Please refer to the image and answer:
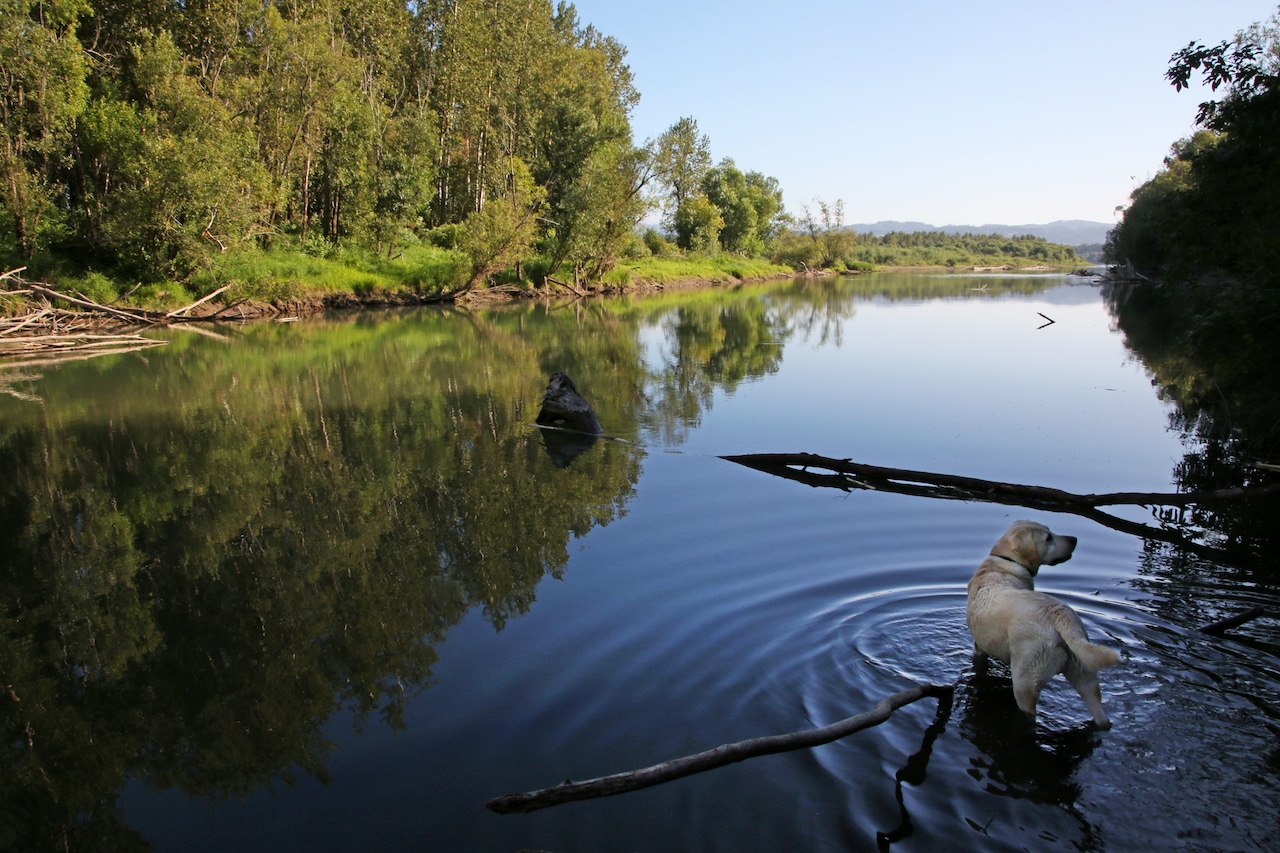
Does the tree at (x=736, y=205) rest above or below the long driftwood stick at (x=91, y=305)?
above

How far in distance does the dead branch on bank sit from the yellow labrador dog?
4616mm

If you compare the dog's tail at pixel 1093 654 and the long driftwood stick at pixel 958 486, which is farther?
the long driftwood stick at pixel 958 486

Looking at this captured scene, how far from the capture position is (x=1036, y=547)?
5.45 metres

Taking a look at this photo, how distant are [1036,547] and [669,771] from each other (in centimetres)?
313

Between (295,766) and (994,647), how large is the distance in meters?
4.28

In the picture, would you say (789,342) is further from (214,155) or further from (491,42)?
(491,42)

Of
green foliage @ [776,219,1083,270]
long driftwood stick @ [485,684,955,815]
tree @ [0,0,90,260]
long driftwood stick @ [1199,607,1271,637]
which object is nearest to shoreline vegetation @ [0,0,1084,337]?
tree @ [0,0,90,260]

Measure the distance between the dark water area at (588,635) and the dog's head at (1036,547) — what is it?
34.1 inches

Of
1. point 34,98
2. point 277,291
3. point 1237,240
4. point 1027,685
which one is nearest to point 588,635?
point 1027,685

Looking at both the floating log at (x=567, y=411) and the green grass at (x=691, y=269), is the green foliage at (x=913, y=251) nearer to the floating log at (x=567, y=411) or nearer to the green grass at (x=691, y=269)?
the green grass at (x=691, y=269)

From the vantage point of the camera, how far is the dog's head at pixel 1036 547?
546 centimetres

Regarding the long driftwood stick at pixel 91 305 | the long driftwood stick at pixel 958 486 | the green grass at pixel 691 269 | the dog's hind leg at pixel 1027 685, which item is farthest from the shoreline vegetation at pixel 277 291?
the dog's hind leg at pixel 1027 685

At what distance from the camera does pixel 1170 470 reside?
1187 centimetres

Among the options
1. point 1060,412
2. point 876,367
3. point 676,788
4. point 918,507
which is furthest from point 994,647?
point 876,367
